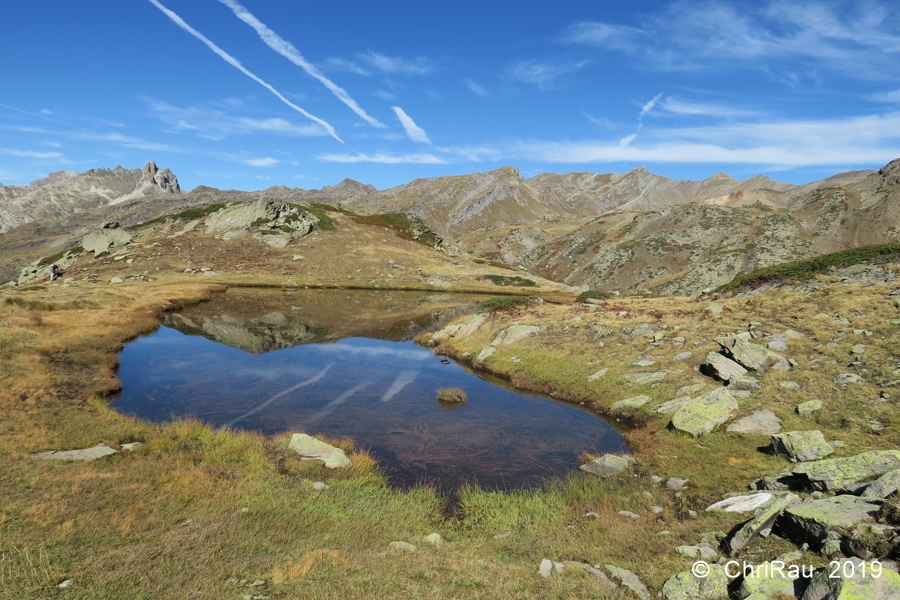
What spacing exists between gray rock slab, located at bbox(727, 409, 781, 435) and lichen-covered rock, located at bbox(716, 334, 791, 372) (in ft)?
16.6

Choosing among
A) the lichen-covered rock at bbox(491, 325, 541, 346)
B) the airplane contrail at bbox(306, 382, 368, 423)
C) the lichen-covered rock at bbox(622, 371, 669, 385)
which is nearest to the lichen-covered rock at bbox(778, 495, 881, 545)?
the lichen-covered rock at bbox(622, 371, 669, 385)

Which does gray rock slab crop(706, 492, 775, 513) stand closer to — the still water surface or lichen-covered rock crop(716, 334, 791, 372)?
the still water surface

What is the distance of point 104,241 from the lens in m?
103

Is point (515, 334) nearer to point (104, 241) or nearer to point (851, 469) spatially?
point (851, 469)

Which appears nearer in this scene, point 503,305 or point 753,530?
point 753,530

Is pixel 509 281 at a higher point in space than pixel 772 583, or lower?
higher

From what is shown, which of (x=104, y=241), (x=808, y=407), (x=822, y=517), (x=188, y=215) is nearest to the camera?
(x=822, y=517)

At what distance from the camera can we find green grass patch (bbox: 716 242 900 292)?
3825cm

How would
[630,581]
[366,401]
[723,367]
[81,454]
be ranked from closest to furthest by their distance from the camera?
[630,581] < [81,454] < [723,367] < [366,401]

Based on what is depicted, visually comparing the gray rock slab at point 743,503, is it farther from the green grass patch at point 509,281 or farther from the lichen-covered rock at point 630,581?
the green grass patch at point 509,281

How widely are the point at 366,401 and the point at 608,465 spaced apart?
16.5 meters

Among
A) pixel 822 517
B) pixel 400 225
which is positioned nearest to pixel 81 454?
pixel 822 517

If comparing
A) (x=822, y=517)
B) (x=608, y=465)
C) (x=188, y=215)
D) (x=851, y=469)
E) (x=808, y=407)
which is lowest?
(x=608, y=465)

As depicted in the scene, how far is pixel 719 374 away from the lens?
25.1m
